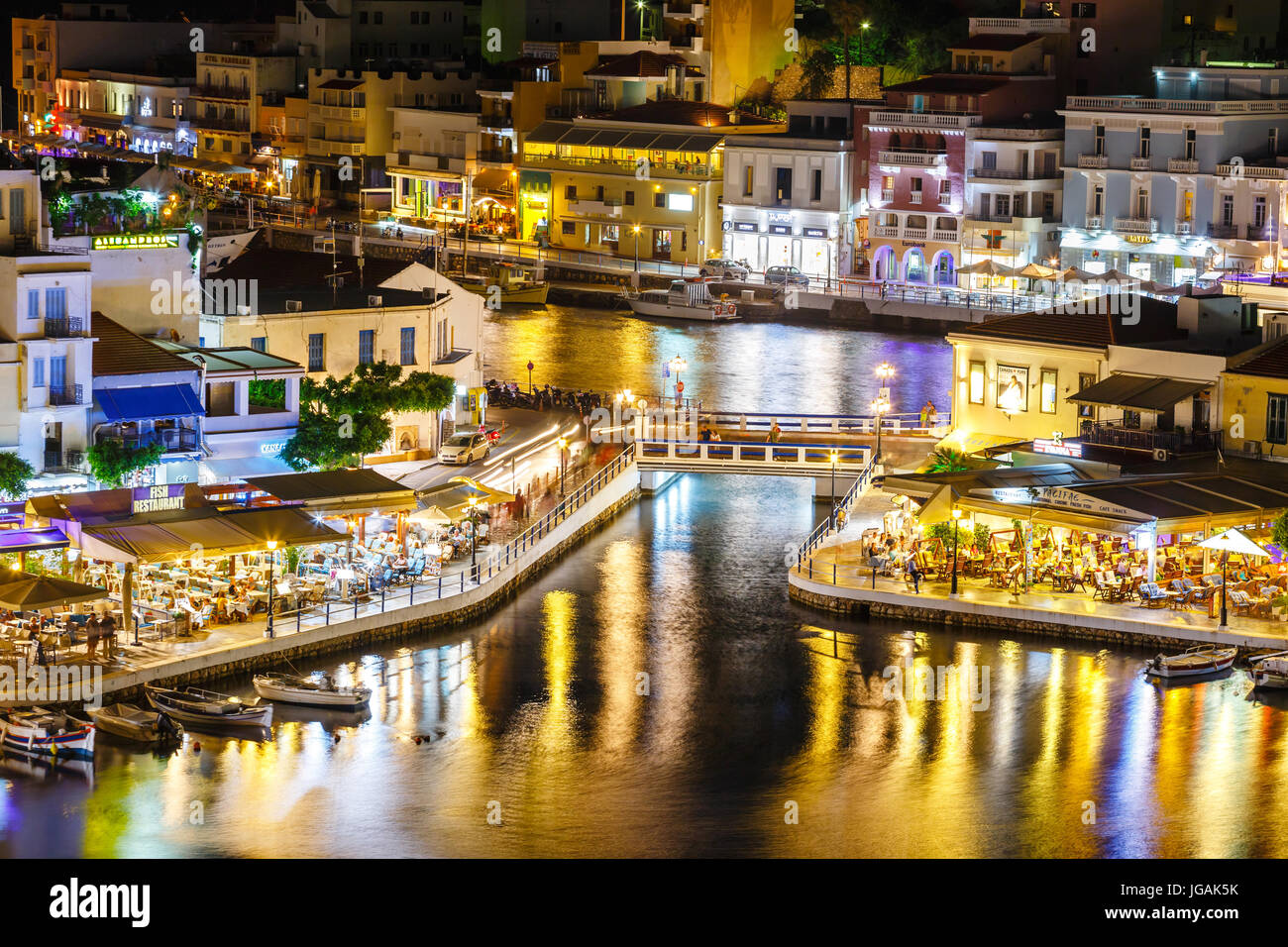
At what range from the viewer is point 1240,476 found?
48438 millimetres

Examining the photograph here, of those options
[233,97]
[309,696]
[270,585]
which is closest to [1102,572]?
[309,696]

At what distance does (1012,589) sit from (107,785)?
56.2ft

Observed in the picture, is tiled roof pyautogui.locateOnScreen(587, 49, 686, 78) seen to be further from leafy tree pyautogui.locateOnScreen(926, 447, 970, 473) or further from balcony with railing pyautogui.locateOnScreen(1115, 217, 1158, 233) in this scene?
leafy tree pyautogui.locateOnScreen(926, 447, 970, 473)

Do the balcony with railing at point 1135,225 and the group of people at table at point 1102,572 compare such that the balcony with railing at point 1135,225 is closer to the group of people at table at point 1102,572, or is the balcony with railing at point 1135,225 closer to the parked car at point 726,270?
the parked car at point 726,270

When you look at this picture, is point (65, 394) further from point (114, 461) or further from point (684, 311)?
point (684, 311)

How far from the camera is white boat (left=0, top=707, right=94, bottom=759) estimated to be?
121ft

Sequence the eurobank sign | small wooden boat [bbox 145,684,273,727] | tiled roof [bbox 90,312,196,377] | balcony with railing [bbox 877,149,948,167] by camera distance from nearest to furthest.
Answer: small wooden boat [bbox 145,684,273,727]
tiled roof [bbox 90,312,196,377]
the eurobank sign
balcony with railing [bbox 877,149,948,167]

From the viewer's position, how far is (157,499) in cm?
4447

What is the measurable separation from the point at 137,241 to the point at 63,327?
447 centimetres

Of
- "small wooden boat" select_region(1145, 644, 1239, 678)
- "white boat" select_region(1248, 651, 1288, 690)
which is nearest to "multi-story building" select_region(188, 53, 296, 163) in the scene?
"small wooden boat" select_region(1145, 644, 1239, 678)

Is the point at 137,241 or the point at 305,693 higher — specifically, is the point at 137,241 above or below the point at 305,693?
above

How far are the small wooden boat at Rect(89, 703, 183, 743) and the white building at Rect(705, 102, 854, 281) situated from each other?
5374 cm

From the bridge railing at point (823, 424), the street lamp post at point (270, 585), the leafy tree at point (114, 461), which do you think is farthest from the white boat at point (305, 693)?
the bridge railing at point (823, 424)
